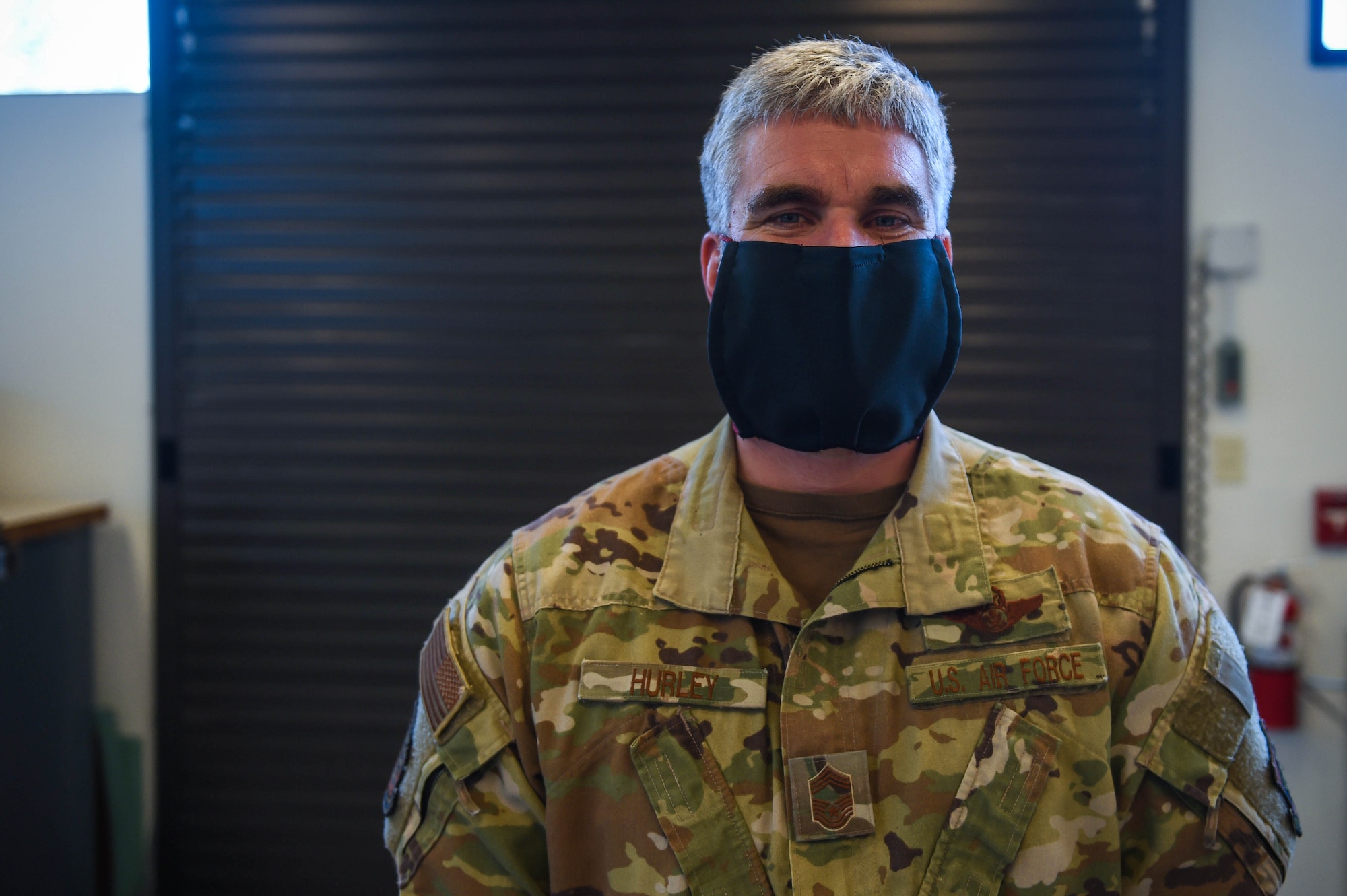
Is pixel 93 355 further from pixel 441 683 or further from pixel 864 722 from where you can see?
pixel 864 722

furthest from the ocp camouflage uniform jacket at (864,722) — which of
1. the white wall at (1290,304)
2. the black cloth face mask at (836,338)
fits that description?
the white wall at (1290,304)

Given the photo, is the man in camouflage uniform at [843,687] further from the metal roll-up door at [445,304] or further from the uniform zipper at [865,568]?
the metal roll-up door at [445,304]

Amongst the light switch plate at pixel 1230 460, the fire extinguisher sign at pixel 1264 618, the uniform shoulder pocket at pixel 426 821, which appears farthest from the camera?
the light switch plate at pixel 1230 460

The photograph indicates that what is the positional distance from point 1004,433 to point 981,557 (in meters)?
1.35

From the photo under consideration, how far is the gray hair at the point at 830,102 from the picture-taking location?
1010 millimetres

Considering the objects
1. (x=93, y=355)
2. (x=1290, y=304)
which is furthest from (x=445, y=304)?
(x=1290, y=304)

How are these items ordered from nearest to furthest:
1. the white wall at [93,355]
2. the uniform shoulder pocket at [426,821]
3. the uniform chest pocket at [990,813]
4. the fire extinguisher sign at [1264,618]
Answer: the uniform chest pocket at [990,813] < the uniform shoulder pocket at [426,821] < the fire extinguisher sign at [1264,618] < the white wall at [93,355]

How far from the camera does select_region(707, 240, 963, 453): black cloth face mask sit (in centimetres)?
99

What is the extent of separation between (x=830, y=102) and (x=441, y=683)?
792mm

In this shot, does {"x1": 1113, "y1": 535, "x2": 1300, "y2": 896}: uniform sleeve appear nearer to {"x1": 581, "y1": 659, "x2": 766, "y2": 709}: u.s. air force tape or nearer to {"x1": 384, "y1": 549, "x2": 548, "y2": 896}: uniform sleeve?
{"x1": 581, "y1": 659, "x2": 766, "y2": 709}: u.s. air force tape

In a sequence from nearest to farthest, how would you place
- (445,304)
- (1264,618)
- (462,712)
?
(462,712), (1264,618), (445,304)

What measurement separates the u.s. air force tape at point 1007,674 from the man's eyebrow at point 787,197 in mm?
517

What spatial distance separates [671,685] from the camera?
1013mm

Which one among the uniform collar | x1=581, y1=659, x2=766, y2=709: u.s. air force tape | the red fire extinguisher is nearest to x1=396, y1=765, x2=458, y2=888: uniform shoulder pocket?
x1=581, y1=659, x2=766, y2=709: u.s. air force tape
